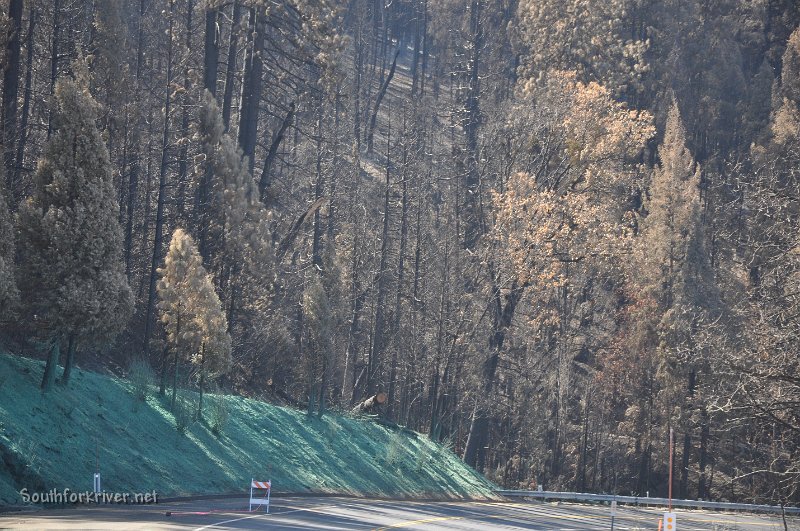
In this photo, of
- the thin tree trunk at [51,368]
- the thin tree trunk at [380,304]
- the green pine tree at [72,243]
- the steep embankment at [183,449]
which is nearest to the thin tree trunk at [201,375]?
the steep embankment at [183,449]

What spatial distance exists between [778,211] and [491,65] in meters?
51.2

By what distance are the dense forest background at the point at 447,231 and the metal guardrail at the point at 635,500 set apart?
171 cm

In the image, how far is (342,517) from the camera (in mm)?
24188

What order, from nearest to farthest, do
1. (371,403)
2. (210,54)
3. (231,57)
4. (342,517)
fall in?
1. (342,517)
2. (210,54)
3. (231,57)
4. (371,403)

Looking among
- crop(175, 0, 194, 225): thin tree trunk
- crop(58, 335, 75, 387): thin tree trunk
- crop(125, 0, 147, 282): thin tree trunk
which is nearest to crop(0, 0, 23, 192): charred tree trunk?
crop(58, 335, 75, 387): thin tree trunk

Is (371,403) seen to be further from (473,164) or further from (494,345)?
(473,164)

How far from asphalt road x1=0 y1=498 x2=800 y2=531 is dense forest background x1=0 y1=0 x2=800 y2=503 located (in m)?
5.29

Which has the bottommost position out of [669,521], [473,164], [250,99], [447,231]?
[669,521]

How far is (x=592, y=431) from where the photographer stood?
57.2m

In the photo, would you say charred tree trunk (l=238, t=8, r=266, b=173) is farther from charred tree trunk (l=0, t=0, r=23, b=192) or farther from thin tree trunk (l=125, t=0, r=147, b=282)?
charred tree trunk (l=0, t=0, r=23, b=192)

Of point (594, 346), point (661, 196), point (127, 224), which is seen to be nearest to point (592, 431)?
point (594, 346)

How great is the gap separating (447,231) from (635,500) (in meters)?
14.6

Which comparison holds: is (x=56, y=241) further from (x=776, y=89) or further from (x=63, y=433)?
(x=776, y=89)

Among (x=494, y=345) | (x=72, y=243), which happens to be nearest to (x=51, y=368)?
(x=72, y=243)
